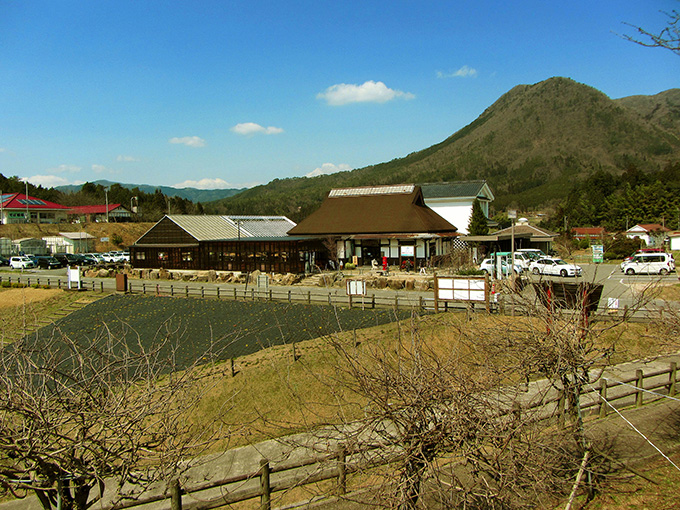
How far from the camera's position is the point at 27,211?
6781 cm

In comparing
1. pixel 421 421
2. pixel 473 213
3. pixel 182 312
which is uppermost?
pixel 473 213

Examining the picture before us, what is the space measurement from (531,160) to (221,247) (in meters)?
146

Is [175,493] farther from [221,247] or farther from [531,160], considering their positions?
[531,160]

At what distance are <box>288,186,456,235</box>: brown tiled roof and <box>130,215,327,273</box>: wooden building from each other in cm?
269

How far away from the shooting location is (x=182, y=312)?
23547mm

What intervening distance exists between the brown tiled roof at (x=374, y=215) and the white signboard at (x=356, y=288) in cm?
1425

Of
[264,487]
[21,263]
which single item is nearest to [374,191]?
[21,263]

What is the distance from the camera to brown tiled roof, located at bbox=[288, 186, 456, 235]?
115ft

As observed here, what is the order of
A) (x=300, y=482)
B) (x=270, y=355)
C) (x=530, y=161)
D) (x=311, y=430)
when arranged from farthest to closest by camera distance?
(x=530, y=161)
(x=270, y=355)
(x=300, y=482)
(x=311, y=430)

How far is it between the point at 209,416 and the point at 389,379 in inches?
407

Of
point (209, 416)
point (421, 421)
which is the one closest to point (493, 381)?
point (421, 421)

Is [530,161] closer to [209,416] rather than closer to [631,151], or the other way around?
[631,151]

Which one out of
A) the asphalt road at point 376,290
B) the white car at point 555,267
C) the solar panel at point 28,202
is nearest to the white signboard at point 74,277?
the asphalt road at point 376,290

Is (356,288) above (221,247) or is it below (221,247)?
below
